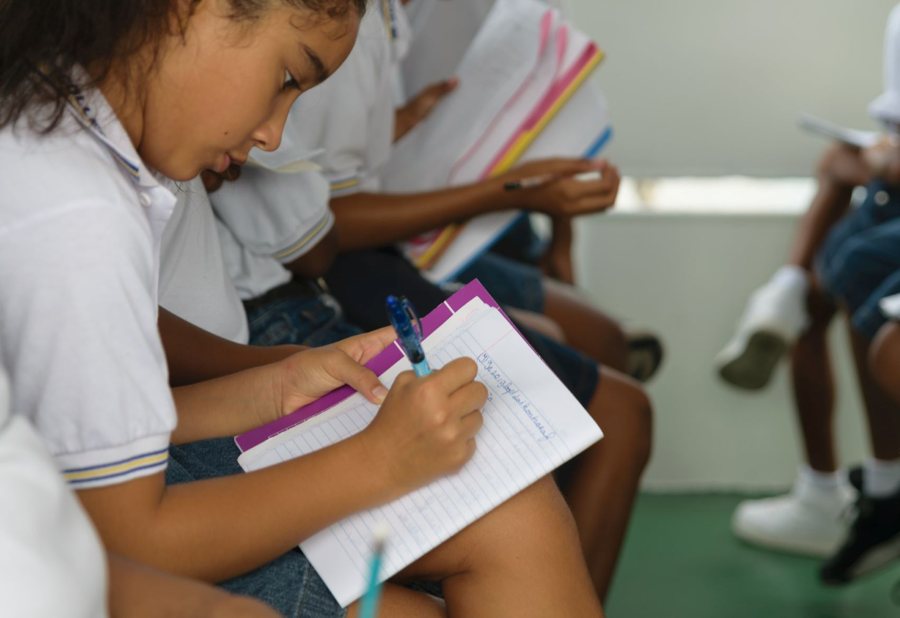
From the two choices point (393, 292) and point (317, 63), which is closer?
point (317, 63)

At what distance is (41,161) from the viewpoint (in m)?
0.87

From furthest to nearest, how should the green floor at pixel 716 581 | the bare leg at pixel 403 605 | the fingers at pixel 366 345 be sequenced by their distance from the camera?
the green floor at pixel 716 581 → the fingers at pixel 366 345 → the bare leg at pixel 403 605

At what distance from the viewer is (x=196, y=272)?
1.27 meters

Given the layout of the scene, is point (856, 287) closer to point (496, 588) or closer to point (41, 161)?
point (496, 588)

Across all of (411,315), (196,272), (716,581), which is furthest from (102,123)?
(716,581)

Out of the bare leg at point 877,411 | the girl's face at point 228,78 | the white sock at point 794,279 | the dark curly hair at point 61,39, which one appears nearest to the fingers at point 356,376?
the girl's face at point 228,78

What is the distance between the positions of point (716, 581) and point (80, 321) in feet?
5.49

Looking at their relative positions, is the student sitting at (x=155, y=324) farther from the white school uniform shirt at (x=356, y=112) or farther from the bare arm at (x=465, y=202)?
the bare arm at (x=465, y=202)

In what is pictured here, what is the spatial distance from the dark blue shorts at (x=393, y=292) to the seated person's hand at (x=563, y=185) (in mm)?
233

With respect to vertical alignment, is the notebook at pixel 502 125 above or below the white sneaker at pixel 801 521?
above

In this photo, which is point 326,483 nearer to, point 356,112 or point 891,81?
point 356,112

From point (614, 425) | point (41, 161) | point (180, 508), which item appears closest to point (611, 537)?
point (614, 425)

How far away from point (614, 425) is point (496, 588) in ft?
2.31

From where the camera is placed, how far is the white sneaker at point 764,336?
243 centimetres
